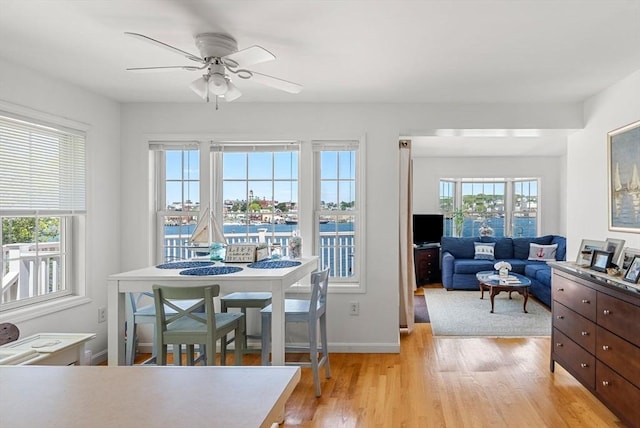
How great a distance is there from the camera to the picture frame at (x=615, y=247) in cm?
314

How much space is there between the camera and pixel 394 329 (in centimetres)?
406

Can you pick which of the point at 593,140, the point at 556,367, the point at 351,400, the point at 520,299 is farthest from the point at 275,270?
the point at 520,299

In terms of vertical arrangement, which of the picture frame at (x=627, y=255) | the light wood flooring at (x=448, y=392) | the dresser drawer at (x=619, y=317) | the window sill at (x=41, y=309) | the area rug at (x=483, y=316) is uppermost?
the picture frame at (x=627, y=255)

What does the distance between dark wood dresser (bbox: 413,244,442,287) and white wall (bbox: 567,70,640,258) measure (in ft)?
11.0

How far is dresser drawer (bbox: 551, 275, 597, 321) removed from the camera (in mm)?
2861

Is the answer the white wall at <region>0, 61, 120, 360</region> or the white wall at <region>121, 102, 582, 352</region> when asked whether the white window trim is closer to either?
the white wall at <region>0, 61, 120, 360</region>

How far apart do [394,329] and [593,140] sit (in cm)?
249

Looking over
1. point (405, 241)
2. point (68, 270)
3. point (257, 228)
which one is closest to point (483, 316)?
point (405, 241)

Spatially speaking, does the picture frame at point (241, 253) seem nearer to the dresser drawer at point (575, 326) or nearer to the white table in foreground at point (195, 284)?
the white table in foreground at point (195, 284)

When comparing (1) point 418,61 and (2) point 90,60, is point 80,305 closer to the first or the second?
(2) point 90,60

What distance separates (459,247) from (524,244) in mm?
1128

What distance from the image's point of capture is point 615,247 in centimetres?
319

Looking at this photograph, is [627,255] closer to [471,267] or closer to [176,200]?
[176,200]

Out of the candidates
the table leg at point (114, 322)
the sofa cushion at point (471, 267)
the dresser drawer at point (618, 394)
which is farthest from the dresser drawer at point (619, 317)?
the sofa cushion at point (471, 267)
